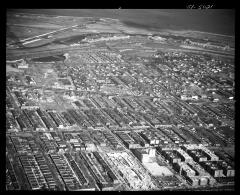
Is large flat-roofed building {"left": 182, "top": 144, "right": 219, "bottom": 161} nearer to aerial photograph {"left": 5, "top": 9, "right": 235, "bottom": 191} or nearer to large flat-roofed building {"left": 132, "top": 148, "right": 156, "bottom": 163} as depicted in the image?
aerial photograph {"left": 5, "top": 9, "right": 235, "bottom": 191}

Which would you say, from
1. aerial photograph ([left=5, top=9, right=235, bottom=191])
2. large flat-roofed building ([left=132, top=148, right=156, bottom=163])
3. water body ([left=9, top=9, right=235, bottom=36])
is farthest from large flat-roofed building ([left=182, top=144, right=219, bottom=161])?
water body ([left=9, top=9, right=235, bottom=36])

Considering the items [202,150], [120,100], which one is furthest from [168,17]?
[202,150]

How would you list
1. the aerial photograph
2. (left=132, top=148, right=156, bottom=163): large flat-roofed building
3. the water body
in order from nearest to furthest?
the aerial photograph < (left=132, top=148, right=156, bottom=163): large flat-roofed building < the water body

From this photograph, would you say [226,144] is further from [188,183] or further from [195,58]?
[195,58]

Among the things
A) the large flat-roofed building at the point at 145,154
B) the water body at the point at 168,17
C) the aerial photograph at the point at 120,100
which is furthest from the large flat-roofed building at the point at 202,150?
the water body at the point at 168,17

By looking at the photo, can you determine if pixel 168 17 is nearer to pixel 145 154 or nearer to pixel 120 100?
pixel 120 100

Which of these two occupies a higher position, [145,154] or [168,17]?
[168,17]

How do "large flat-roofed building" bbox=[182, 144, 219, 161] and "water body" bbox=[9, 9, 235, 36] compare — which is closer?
"large flat-roofed building" bbox=[182, 144, 219, 161]
